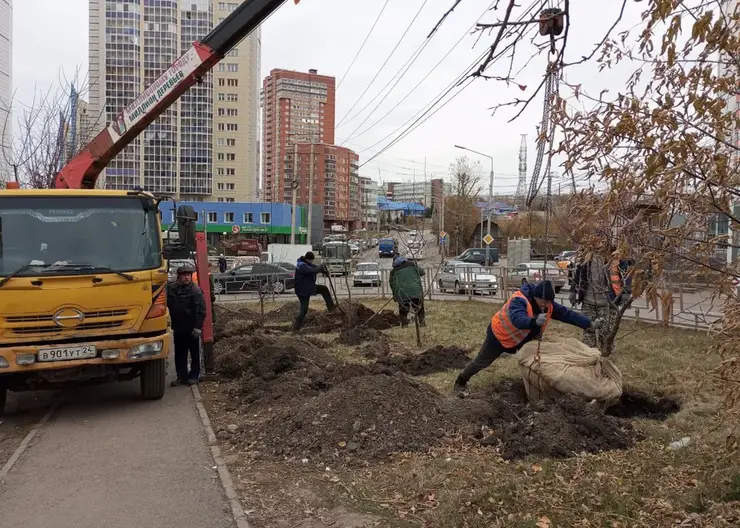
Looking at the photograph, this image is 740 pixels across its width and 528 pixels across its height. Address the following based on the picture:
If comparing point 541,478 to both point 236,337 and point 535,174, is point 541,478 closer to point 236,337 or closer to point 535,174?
point 535,174

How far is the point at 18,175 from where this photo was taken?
17672 mm

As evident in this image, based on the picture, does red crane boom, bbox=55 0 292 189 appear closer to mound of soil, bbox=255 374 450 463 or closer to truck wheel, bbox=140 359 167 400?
Result: truck wheel, bbox=140 359 167 400

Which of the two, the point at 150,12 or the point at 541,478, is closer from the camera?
the point at 541,478

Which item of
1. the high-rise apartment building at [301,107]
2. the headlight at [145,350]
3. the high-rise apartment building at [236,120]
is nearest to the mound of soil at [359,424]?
the headlight at [145,350]

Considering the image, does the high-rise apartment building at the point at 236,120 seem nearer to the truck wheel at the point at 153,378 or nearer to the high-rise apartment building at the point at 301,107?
the high-rise apartment building at the point at 301,107

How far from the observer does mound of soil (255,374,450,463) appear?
5.11 meters

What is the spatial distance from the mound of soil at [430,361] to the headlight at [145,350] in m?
3.33

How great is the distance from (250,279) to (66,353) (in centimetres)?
1853

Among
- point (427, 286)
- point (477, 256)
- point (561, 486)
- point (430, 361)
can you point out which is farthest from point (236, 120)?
point (561, 486)

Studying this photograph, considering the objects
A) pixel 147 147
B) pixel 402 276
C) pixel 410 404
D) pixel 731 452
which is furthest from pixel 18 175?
pixel 147 147

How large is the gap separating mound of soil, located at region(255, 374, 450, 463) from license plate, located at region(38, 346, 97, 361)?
2.01 metres

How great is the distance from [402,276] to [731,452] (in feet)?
29.9

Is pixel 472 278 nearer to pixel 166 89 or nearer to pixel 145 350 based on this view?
pixel 166 89

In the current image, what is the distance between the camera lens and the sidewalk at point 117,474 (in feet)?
13.4
